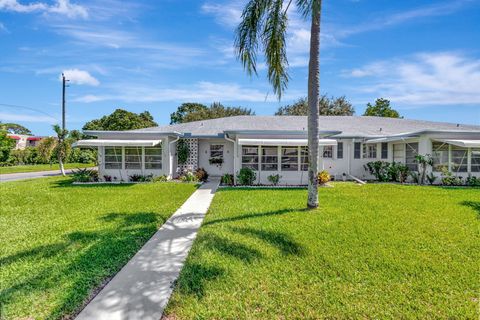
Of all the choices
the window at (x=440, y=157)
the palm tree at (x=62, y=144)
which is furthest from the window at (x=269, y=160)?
the palm tree at (x=62, y=144)

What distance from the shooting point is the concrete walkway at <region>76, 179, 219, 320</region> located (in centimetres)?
402

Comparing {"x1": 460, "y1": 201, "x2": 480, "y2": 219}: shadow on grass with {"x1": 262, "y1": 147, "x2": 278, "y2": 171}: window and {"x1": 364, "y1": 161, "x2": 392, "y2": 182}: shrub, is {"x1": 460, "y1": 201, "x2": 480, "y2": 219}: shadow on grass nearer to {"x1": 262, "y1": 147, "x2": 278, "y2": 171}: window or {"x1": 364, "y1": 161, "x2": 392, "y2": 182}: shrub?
{"x1": 364, "y1": 161, "x2": 392, "y2": 182}: shrub

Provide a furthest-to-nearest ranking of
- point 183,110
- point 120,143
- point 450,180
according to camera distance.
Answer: point 183,110, point 120,143, point 450,180

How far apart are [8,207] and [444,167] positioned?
2417cm

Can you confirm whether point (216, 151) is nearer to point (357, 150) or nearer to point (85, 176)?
point (85, 176)

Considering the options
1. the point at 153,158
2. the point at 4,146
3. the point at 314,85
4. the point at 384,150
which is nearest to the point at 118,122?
the point at 4,146

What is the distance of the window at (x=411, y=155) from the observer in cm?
1848

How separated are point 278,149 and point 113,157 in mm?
11962

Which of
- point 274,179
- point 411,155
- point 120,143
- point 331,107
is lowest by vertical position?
point 274,179

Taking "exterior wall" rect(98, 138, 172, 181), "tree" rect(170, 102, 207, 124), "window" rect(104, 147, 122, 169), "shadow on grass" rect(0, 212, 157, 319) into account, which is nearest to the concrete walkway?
"shadow on grass" rect(0, 212, 157, 319)

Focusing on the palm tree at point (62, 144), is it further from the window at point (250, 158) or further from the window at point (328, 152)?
the window at point (328, 152)

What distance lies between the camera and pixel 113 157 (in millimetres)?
19406

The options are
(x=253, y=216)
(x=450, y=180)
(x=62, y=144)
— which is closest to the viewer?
(x=253, y=216)

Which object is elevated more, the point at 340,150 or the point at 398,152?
the point at 340,150
